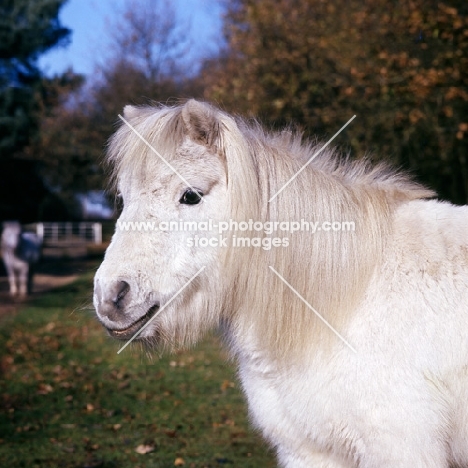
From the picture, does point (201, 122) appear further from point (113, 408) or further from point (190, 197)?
point (113, 408)

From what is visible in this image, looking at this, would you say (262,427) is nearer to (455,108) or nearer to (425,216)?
(425,216)

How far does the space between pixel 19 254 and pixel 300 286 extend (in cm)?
1671

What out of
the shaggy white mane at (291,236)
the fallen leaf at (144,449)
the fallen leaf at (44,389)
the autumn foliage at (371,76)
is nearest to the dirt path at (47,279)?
the fallen leaf at (44,389)

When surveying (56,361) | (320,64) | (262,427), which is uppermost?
(320,64)

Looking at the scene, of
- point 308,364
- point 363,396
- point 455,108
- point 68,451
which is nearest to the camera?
point 363,396

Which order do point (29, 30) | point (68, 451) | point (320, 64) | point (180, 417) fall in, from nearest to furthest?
1. point (68, 451)
2. point (180, 417)
3. point (320, 64)
4. point (29, 30)

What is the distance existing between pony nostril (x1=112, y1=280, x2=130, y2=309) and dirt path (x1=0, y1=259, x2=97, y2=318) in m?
10.3

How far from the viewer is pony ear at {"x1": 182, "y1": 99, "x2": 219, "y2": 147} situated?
296 centimetres

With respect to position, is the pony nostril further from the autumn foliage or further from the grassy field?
the autumn foliage

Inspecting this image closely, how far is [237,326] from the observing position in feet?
10.6

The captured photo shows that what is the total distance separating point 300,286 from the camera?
3094 millimetres

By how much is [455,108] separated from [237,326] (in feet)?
33.3

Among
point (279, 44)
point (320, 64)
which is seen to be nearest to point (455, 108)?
point (320, 64)

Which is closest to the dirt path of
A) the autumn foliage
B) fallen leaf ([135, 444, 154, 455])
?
the autumn foliage
